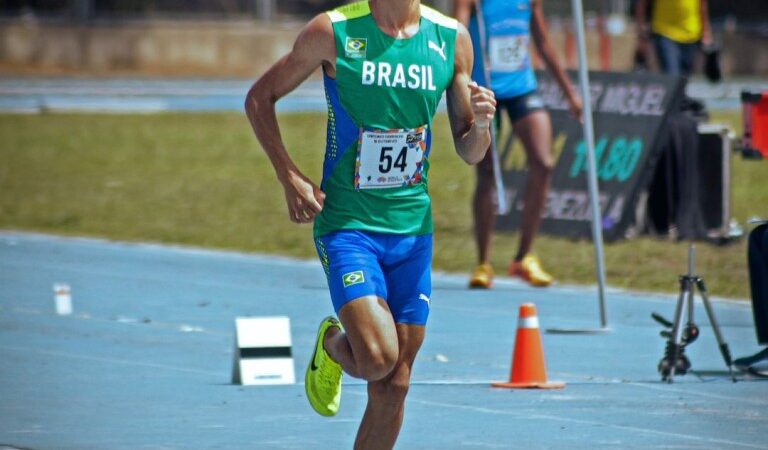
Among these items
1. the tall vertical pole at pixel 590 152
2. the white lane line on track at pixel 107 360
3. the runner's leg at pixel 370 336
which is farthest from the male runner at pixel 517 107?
the runner's leg at pixel 370 336

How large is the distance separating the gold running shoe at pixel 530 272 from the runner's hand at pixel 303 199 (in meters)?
6.19

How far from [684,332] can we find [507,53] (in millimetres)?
3927

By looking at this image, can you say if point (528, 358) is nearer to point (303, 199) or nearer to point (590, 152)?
point (590, 152)

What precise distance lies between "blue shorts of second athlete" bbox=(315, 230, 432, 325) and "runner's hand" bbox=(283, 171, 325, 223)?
134 mm

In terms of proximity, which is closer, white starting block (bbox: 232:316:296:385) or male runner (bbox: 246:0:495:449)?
male runner (bbox: 246:0:495:449)

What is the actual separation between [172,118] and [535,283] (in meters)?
16.9

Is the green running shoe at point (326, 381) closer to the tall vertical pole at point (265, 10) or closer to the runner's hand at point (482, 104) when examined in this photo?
the runner's hand at point (482, 104)

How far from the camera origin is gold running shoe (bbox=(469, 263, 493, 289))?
1252 cm

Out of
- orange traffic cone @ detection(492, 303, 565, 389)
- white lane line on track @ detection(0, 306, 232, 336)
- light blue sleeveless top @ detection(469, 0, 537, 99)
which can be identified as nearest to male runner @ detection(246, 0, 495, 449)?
orange traffic cone @ detection(492, 303, 565, 389)

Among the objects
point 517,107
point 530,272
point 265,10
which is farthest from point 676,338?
point 265,10

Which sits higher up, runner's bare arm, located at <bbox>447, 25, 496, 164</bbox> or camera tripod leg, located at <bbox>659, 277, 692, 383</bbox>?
runner's bare arm, located at <bbox>447, 25, 496, 164</bbox>

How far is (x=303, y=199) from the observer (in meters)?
6.46

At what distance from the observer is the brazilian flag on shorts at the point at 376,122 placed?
6.52 meters

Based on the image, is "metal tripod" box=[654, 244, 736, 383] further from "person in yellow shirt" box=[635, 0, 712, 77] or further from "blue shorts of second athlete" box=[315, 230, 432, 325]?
"person in yellow shirt" box=[635, 0, 712, 77]
